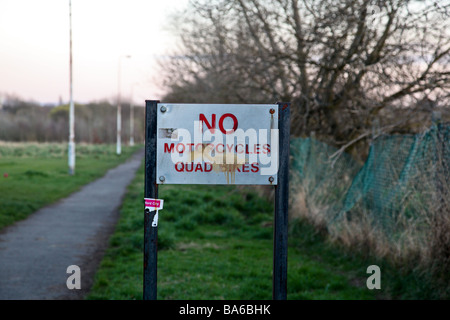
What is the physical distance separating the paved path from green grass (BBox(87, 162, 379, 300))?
11.4 inches

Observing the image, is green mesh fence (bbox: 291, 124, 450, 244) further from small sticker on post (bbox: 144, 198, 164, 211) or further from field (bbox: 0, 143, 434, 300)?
small sticker on post (bbox: 144, 198, 164, 211)

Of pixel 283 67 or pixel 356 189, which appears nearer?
pixel 356 189

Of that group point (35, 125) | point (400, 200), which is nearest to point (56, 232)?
point (400, 200)

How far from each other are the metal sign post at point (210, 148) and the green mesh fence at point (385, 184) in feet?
9.18

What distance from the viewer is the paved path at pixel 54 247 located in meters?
6.74

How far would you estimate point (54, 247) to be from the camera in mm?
9180

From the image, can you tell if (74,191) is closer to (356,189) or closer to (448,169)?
(356,189)

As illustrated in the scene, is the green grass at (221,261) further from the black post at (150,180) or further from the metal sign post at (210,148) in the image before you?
the metal sign post at (210,148)

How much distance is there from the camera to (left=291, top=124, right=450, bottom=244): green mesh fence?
627 centimetres

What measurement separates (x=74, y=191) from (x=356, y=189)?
38.4 ft

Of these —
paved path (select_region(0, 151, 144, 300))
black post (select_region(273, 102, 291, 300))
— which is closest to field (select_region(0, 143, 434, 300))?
paved path (select_region(0, 151, 144, 300))

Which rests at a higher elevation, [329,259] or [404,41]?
[404,41]

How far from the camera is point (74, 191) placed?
18500 mm

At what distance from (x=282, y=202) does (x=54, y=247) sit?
624 centimetres
